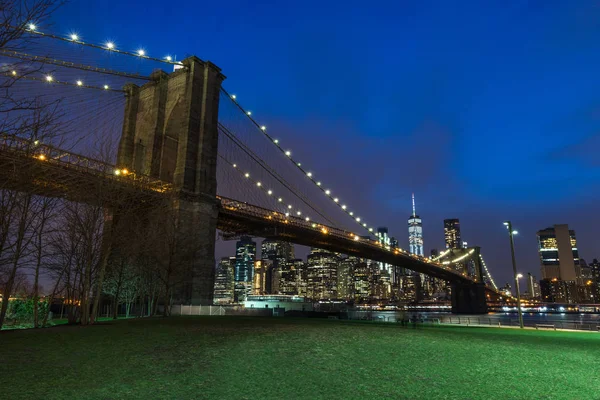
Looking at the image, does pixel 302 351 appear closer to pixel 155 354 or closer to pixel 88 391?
pixel 155 354

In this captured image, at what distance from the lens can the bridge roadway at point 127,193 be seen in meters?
15.8

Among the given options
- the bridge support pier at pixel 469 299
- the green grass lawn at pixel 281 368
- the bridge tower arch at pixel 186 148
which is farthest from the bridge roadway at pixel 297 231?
the green grass lawn at pixel 281 368

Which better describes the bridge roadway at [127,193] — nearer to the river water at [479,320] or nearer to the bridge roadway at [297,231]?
the bridge roadway at [297,231]

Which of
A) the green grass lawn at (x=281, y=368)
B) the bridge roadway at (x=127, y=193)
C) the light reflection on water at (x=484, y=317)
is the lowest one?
the light reflection on water at (x=484, y=317)

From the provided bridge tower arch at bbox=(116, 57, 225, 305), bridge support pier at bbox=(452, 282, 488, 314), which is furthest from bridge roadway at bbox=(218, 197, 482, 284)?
bridge support pier at bbox=(452, 282, 488, 314)

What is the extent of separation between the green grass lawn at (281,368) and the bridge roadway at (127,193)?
5.04m

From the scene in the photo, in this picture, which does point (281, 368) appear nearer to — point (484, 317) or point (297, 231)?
point (297, 231)

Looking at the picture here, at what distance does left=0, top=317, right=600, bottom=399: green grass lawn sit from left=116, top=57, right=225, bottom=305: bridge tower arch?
22.5 meters

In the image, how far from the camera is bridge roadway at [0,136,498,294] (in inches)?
624

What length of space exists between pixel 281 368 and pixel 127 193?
20.2 metres

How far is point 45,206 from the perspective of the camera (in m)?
19.3

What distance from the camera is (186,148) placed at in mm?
42656

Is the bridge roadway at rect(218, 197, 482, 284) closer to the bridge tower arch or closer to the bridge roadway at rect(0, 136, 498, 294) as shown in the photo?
the bridge roadway at rect(0, 136, 498, 294)

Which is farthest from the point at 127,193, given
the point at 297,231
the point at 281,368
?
the point at 297,231
